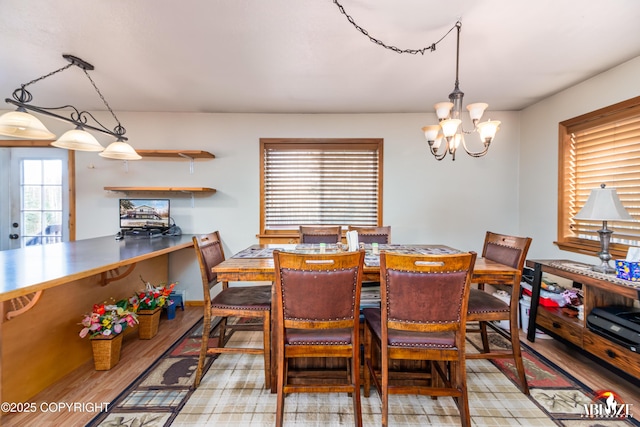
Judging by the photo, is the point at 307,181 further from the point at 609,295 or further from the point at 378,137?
the point at 609,295

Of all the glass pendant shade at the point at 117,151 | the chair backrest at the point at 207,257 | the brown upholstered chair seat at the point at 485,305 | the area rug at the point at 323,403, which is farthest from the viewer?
the glass pendant shade at the point at 117,151

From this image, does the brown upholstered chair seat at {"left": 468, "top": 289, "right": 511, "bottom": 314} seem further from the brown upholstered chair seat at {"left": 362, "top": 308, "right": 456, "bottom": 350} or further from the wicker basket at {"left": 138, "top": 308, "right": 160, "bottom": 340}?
the wicker basket at {"left": 138, "top": 308, "right": 160, "bottom": 340}

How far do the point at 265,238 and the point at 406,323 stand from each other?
2341 millimetres

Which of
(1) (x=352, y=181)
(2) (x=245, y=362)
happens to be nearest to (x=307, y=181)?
(1) (x=352, y=181)

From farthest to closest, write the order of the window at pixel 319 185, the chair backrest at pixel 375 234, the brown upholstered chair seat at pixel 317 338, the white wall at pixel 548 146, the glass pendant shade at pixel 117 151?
the window at pixel 319 185 → the chair backrest at pixel 375 234 → the glass pendant shade at pixel 117 151 → the white wall at pixel 548 146 → the brown upholstered chair seat at pixel 317 338

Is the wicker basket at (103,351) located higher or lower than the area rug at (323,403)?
higher

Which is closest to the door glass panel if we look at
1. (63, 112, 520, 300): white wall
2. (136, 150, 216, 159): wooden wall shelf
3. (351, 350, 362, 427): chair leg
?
(63, 112, 520, 300): white wall

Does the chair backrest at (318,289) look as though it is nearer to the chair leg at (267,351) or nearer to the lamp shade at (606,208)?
the chair leg at (267,351)

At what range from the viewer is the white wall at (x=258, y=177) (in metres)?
3.39

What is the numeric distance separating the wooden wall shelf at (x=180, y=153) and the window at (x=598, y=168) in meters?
3.78

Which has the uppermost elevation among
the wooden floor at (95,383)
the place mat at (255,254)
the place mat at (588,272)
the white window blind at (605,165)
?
the white window blind at (605,165)

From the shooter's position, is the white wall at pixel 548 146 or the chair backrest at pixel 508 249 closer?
the chair backrest at pixel 508 249

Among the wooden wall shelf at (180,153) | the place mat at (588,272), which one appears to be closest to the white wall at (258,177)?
the wooden wall shelf at (180,153)

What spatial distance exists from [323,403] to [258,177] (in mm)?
2505
